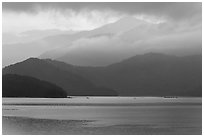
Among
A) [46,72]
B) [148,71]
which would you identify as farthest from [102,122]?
[46,72]

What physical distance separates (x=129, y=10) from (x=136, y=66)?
11409 millimetres

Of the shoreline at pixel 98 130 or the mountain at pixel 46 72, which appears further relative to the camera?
the mountain at pixel 46 72

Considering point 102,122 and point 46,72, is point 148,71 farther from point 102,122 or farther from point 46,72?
point 46,72

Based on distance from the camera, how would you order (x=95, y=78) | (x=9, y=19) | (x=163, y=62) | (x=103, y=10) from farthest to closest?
1. (x=95, y=78)
2. (x=163, y=62)
3. (x=103, y=10)
4. (x=9, y=19)

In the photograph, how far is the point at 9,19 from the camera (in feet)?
76.5

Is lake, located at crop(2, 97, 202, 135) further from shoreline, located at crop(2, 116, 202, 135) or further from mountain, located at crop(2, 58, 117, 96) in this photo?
mountain, located at crop(2, 58, 117, 96)

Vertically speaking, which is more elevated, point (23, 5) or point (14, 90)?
point (14, 90)

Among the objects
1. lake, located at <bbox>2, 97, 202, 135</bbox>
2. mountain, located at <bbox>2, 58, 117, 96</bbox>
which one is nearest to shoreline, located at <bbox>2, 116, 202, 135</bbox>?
lake, located at <bbox>2, 97, 202, 135</bbox>

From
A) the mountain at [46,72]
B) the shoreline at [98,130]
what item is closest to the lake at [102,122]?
the shoreline at [98,130]

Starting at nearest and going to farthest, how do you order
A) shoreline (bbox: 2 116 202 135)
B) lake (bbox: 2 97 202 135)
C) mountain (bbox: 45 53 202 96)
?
shoreline (bbox: 2 116 202 135), lake (bbox: 2 97 202 135), mountain (bbox: 45 53 202 96)

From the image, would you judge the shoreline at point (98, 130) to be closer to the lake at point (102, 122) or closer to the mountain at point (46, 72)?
the lake at point (102, 122)

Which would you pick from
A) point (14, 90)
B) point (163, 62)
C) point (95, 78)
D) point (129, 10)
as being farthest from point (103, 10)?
point (14, 90)

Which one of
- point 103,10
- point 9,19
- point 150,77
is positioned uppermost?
point 150,77

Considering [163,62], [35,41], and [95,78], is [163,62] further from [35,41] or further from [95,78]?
[35,41]
